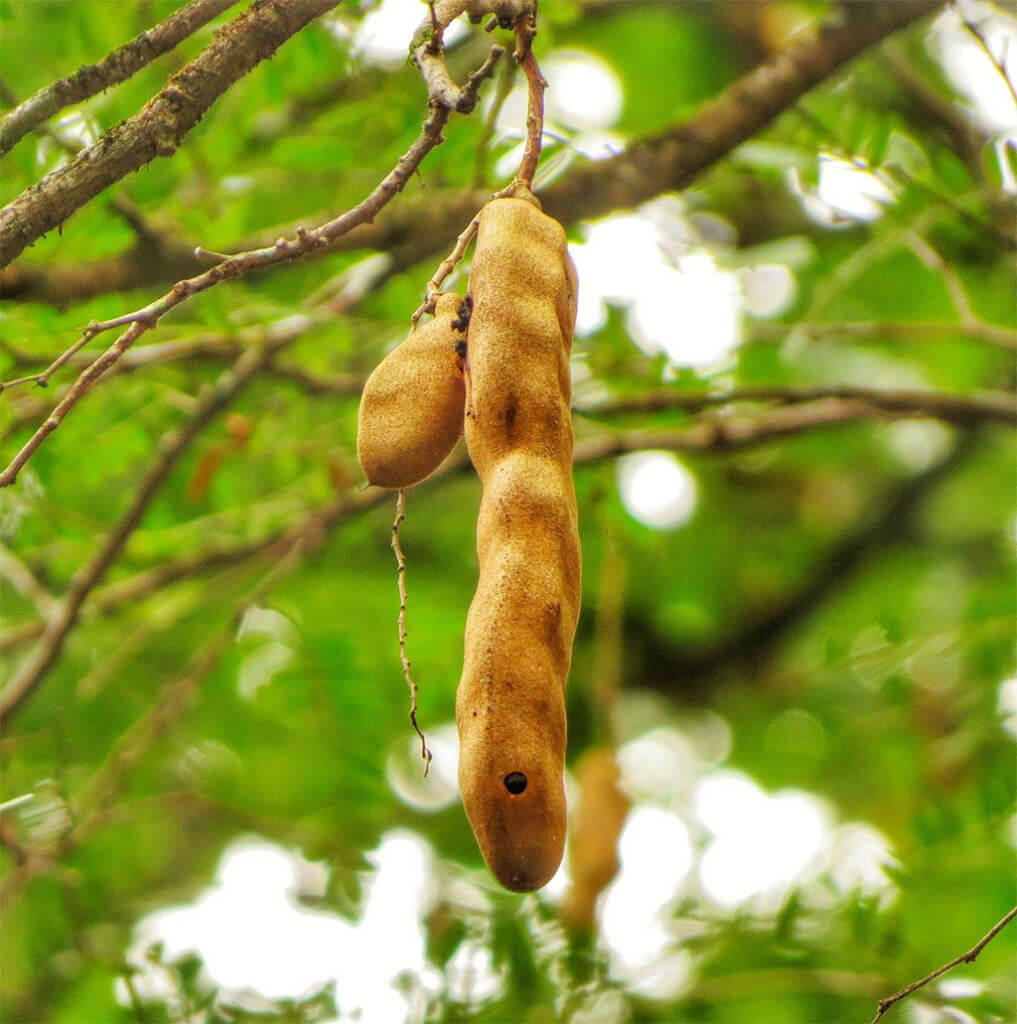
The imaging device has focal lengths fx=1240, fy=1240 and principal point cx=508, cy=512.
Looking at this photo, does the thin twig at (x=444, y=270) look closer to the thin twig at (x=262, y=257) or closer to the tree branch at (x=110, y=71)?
the thin twig at (x=262, y=257)

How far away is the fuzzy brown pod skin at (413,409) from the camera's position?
109cm

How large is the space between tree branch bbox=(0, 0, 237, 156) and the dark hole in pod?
Result: 0.71 metres

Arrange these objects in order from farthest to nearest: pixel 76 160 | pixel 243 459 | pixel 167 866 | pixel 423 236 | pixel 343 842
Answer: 1. pixel 167 866
2. pixel 243 459
3. pixel 343 842
4. pixel 423 236
5. pixel 76 160

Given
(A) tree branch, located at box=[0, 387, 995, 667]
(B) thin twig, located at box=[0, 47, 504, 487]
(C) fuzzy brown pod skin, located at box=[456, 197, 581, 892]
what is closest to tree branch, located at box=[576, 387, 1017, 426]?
(A) tree branch, located at box=[0, 387, 995, 667]

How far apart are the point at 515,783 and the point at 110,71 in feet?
2.42

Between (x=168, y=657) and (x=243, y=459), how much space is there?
0.66 meters

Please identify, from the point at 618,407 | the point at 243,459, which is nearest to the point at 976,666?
the point at 618,407

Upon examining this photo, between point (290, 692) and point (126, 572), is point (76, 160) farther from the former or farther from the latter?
point (126, 572)

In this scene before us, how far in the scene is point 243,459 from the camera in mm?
2893

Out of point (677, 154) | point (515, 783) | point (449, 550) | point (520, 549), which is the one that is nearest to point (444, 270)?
point (520, 549)

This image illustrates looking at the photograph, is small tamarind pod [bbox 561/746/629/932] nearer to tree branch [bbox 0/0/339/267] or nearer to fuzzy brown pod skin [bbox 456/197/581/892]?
fuzzy brown pod skin [bbox 456/197/581/892]

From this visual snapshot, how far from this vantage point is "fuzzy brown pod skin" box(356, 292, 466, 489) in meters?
1.09

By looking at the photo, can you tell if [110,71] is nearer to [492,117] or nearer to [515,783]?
[515,783]

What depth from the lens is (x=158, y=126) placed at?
105 centimetres
